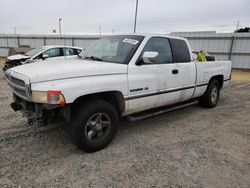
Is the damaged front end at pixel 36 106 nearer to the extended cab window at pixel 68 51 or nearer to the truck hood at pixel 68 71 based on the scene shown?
the truck hood at pixel 68 71

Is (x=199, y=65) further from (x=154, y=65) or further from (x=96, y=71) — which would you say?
(x=96, y=71)

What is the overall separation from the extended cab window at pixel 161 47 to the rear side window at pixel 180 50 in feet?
0.49

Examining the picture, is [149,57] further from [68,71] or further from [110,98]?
[68,71]

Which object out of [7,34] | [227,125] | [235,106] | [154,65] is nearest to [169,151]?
[154,65]

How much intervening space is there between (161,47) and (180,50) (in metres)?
0.63

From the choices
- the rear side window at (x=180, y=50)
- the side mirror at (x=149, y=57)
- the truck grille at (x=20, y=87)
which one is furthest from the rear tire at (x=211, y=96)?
the truck grille at (x=20, y=87)

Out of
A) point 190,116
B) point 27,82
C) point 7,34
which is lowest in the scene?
point 190,116

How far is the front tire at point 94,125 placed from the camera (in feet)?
9.94

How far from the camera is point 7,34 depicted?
23172 millimetres

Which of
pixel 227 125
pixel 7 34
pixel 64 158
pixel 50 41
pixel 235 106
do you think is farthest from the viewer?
pixel 7 34

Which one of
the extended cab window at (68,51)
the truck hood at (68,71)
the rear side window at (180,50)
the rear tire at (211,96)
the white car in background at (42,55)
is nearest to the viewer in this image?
the truck hood at (68,71)

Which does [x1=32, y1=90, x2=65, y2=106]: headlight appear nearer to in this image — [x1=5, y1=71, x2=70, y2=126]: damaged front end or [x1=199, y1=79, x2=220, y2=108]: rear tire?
[x1=5, y1=71, x2=70, y2=126]: damaged front end

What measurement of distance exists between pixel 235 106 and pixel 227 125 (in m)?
1.85

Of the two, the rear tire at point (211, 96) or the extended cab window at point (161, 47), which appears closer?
the extended cab window at point (161, 47)
